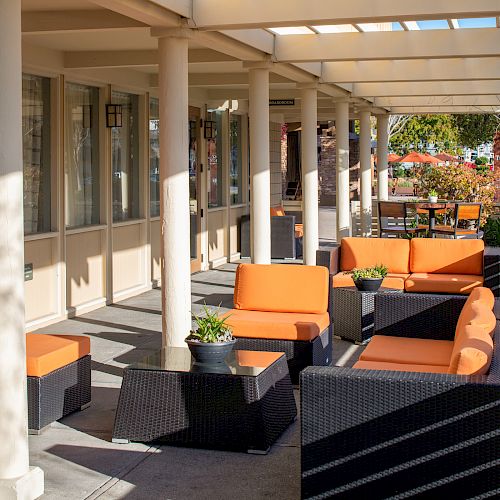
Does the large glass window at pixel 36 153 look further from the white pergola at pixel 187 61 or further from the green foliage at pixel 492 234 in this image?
the green foliage at pixel 492 234

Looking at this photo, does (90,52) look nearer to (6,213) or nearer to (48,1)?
(48,1)

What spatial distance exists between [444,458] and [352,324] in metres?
4.60

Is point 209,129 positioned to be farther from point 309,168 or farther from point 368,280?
point 368,280

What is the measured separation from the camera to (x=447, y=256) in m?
10.5

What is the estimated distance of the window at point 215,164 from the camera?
1577cm

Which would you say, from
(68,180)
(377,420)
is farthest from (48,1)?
(377,420)

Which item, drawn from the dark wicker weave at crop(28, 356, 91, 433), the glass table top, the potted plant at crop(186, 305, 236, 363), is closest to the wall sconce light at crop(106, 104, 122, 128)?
the dark wicker weave at crop(28, 356, 91, 433)

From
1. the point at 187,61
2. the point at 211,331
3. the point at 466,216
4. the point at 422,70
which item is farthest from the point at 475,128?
the point at 211,331

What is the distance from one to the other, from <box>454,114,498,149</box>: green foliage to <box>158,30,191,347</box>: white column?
34.7 meters

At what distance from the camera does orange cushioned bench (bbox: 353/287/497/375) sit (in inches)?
185

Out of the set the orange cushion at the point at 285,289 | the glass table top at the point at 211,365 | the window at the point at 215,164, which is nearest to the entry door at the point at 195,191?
the window at the point at 215,164

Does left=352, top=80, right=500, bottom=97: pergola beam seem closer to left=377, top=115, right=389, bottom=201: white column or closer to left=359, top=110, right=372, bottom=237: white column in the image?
left=359, top=110, right=372, bottom=237: white column

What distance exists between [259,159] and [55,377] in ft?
15.5

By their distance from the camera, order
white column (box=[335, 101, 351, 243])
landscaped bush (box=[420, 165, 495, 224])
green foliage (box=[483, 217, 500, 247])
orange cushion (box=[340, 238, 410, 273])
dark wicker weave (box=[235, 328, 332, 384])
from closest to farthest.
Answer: dark wicker weave (box=[235, 328, 332, 384]), orange cushion (box=[340, 238, 410, 273]), green foliage (box=[483, 217, 500, 247]), white column (box=[335, 101, 351, 243]), landscaped bush (box=[420, 165, 495, 224])
